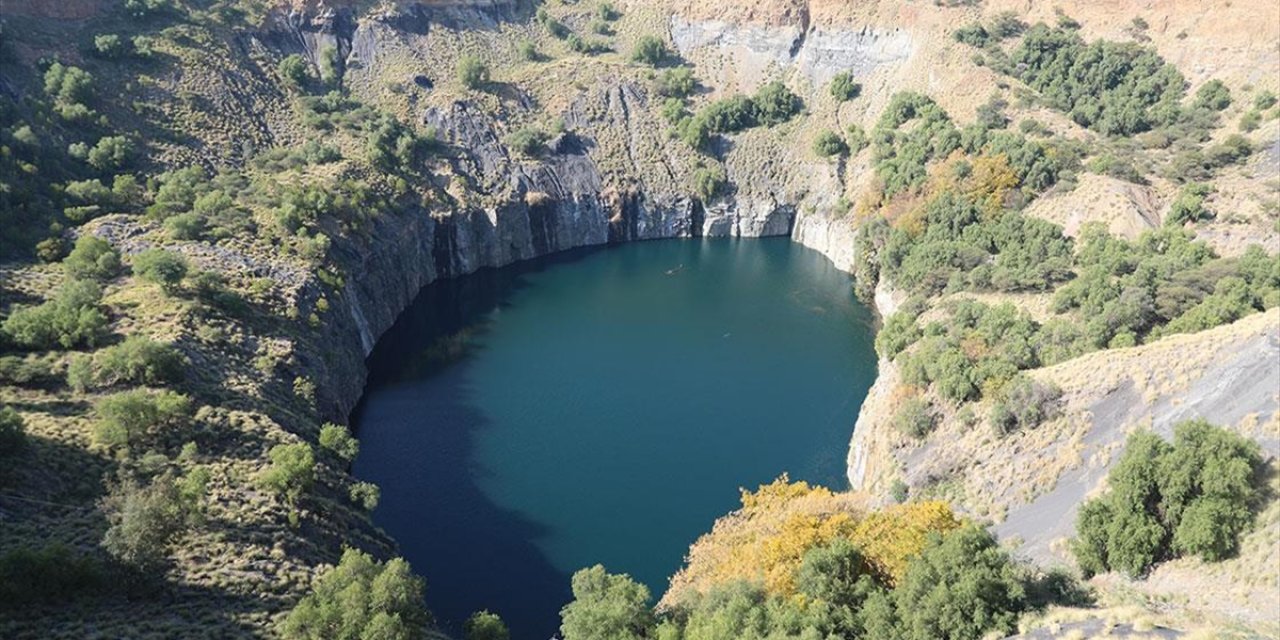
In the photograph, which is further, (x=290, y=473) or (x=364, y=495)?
(x=364, y=495)

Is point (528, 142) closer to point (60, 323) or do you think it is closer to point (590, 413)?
point (590, 413)

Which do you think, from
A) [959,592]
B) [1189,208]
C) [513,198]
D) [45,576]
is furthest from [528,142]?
[959,592]

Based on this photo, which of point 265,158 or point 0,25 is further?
point 265,158

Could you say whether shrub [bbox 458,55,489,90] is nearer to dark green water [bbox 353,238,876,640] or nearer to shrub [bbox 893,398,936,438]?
dark green water [bbox 353,238,876,640]

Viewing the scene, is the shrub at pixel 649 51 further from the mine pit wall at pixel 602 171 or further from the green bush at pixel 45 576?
the green bush at pixel 45 576

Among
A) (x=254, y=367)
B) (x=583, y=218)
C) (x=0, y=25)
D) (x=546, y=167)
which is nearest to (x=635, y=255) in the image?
(x=583, y=218)

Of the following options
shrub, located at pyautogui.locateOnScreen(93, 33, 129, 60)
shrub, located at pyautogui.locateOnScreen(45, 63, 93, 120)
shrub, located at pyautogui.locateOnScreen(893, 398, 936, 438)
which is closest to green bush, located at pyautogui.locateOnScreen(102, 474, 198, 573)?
shrub, located at pyautogui.locateOnScreen(893, 398, 936, 438)

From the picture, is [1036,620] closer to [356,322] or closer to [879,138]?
[356,322]

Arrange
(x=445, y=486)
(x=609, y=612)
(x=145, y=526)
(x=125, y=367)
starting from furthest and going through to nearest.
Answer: (x=445, y=486), (x=125, y=367), (x=609, y=612), (x=145, y=526)
